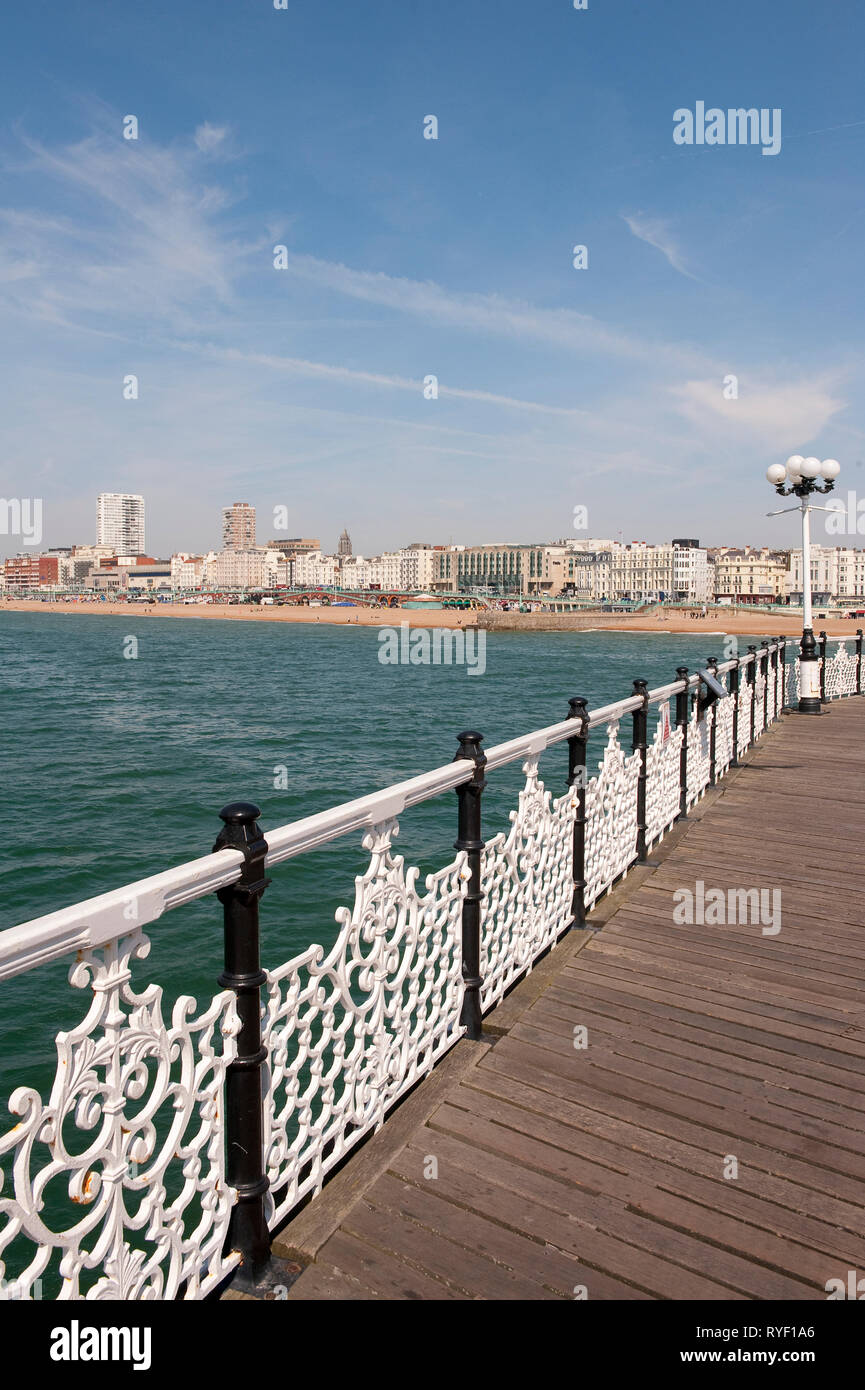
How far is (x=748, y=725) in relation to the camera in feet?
38.0

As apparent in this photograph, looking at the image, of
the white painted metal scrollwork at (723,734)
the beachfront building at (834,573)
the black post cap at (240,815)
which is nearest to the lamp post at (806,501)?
the white painted metal scrollwork at (723,734)

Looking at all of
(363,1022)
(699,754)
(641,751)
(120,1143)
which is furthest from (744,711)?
(120,1143)

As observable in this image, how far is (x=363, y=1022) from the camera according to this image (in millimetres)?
3299

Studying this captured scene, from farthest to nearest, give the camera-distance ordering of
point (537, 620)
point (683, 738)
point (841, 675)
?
1. point (537, 620)
2. point (841, 675)
3. point (683, 738)

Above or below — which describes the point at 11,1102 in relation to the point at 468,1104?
above

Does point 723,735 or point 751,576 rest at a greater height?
point 751,576

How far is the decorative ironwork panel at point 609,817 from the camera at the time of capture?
5.61 metres

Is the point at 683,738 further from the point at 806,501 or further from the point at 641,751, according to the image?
the point at 806,501

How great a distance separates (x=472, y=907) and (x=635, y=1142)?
46.3 inches

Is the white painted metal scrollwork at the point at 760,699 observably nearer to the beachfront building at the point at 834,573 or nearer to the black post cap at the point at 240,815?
the black post cap at the point at 240,815

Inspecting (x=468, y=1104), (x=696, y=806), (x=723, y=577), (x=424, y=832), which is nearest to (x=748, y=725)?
(x=696, y=806)
